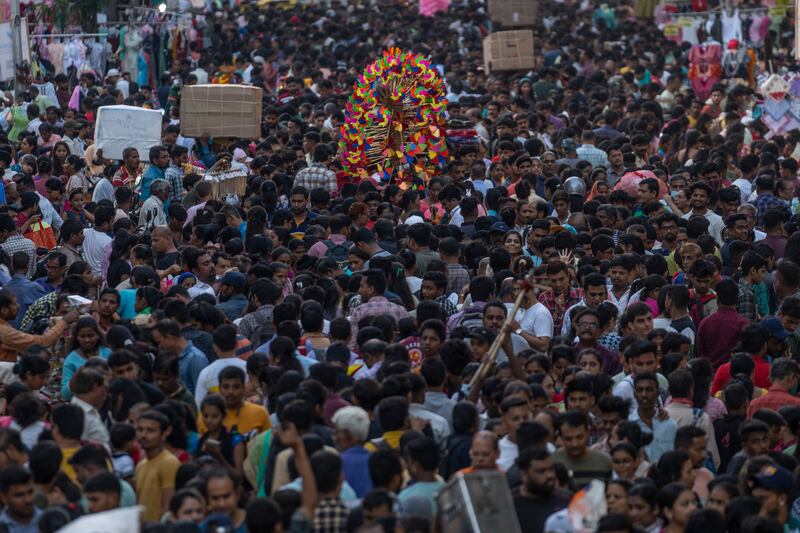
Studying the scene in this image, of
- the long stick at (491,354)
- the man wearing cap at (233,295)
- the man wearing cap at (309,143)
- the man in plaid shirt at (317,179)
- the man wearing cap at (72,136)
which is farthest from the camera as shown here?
the man wearing cap at (72,136)

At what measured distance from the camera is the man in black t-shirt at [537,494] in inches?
296

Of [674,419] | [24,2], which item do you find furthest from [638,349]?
[24,2]

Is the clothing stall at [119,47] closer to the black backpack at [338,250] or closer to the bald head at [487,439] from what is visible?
the black backpack at [338,250]

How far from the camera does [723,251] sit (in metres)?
13.0

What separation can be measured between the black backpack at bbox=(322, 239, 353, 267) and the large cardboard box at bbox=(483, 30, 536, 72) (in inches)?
557

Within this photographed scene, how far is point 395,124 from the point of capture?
16.5m

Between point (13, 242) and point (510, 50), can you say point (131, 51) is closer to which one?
point (510, 50)

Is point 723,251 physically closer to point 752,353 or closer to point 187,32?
point 752,353

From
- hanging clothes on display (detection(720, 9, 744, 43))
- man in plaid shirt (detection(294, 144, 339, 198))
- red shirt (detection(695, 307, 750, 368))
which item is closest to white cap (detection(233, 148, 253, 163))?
man in plaid shirt (detection(294, 144, 339, 198))

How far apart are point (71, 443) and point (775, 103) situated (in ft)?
47.5

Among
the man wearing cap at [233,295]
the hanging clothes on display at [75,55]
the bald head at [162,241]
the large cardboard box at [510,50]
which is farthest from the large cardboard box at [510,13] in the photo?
the man wearing cap at [233,295]

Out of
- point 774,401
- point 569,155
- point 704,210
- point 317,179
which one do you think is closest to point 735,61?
point 569,155

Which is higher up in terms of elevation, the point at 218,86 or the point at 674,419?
the point at 218,86

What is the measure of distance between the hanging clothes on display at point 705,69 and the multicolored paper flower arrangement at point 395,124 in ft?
31.4
